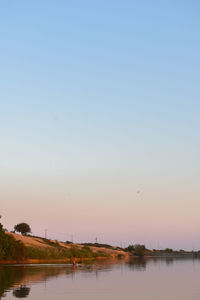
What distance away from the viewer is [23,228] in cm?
18075

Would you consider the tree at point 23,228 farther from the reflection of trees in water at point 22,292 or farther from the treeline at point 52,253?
the reflection of trees in water at point 22,292

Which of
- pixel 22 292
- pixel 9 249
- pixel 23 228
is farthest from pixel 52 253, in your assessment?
pixel 22 292

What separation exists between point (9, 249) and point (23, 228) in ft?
268

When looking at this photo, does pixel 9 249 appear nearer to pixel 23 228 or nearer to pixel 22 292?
pixel 22 292

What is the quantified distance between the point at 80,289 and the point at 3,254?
61.6 metres

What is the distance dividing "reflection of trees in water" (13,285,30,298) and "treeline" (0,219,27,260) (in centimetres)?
5966

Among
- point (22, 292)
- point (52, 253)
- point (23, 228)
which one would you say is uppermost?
point (23, 228)

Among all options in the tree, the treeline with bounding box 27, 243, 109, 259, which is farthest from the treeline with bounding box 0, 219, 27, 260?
the tree

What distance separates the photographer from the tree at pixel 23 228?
180750 mm

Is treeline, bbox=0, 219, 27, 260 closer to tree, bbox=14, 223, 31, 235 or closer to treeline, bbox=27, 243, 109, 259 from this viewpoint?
treeline, bbox=27, 243, 109, 259

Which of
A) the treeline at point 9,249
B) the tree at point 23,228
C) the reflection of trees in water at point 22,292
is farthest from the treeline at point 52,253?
the reflection of trees in water at point 22,292

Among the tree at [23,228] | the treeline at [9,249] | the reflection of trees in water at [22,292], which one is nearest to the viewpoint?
the reflection of trees in water at [22,292]

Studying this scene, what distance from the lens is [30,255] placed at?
11706 centimetres

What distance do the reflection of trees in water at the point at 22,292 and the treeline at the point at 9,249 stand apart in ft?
196
